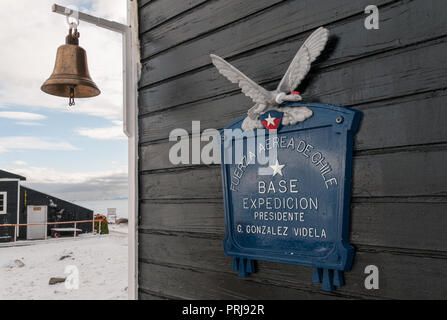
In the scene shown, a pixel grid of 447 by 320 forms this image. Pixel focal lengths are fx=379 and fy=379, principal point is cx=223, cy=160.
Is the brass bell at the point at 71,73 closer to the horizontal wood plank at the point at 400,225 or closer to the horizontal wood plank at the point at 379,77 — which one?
the horizontal wood plank at the point at 379,77

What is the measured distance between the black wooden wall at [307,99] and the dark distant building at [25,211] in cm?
1533

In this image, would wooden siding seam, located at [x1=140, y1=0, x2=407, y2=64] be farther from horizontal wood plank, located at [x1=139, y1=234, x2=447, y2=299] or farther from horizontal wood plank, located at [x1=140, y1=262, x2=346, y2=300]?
horizontal wood plank, located at [x1=140, y1=262, x2=346, y2=300]

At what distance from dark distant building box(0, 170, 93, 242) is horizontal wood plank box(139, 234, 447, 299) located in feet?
50.3

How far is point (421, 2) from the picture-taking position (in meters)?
1.42

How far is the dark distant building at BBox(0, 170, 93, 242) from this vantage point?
1544cm

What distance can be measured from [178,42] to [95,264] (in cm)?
960

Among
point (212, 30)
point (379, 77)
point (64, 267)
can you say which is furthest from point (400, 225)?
point (64, 267)

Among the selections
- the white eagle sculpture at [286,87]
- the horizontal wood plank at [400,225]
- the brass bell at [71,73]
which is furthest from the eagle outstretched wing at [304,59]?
the brass bell at [71,73]

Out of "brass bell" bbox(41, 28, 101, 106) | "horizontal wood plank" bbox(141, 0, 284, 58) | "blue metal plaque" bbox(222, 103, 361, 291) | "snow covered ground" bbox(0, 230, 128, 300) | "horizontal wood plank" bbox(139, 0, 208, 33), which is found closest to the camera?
"blue metal plaque" bbox(222, 103, 361, 291)

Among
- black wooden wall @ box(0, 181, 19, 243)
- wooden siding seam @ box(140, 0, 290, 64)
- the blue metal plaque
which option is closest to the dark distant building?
black wooden wall @ box(0, 181, 19, 243)

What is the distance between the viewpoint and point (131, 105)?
2.64 meters

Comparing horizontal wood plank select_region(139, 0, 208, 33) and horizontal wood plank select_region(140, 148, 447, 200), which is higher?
horizontal wood plank select_region(139, 0, 208, 33)
